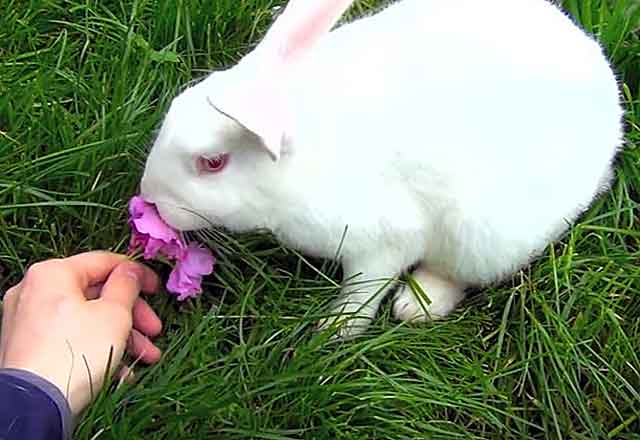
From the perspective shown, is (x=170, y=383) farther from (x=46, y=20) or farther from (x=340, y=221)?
(x=46, y=20)

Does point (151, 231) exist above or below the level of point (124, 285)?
above

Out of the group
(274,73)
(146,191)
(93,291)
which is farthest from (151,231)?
(274,73)

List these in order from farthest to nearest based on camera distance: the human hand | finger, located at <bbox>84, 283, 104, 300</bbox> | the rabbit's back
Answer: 1. finger, located at <bbox>84, 283, 104, 300</bbox>
2. the rabbit's back
3. the human hand

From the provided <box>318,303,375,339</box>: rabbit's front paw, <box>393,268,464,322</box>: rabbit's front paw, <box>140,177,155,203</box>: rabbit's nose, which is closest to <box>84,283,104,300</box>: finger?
<box>140,177,155,203</box>: rabbit's nose

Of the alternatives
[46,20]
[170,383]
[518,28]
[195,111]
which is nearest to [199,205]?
[195,111]

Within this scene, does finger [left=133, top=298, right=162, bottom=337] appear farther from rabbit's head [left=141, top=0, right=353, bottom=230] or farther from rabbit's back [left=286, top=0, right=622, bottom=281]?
rabbit's back [left=286, top=0, right=622, bottom=281]

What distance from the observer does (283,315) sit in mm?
2906

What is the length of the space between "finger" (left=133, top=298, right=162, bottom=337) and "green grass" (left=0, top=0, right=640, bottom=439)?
1.6 inches

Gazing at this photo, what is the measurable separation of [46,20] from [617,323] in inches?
62.6

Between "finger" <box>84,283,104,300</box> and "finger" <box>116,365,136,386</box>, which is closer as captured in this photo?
"finger" <box>116,365,136,386</box>

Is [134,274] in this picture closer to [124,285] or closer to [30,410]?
[124,285]

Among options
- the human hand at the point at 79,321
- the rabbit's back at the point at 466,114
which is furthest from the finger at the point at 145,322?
the rabbit's back at the point at 466,114

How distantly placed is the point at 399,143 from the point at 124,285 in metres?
0.64

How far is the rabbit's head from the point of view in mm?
2623
